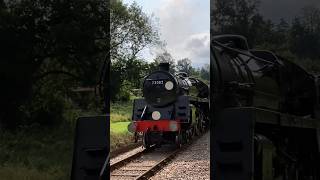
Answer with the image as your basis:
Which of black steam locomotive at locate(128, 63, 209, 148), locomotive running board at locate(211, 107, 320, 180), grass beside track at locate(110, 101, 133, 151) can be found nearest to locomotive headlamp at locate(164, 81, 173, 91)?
black steam locomotive at locate(128, 63, 209, 148)

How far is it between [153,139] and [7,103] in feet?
5.61

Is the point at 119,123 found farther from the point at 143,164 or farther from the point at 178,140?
the point at 178,140

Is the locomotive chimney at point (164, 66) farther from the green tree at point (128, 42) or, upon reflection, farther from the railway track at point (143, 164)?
the railway track at point (143, 164)

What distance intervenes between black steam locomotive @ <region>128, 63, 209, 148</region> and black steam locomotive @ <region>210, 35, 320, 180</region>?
0.13m

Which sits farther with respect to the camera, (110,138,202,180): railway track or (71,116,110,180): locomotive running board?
(71,116,110,180): locomotive running board

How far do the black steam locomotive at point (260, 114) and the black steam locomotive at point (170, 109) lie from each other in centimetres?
13

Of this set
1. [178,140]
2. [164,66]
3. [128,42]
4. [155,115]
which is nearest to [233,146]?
[178,140]

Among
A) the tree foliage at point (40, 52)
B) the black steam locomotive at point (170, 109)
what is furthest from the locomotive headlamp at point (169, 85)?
the tree foliage at point (40, 52)

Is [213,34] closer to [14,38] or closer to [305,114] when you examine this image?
[14,38]

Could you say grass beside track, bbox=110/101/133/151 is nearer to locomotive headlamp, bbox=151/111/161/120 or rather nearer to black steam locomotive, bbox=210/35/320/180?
locomotive headlamp, bbox=151/111/161/120

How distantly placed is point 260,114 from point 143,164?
95 cm

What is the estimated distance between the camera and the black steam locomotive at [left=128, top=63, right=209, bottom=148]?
338 centimetres

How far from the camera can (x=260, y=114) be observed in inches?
149

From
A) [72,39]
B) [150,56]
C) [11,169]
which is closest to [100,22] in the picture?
[72,39]
